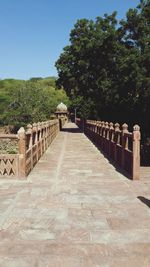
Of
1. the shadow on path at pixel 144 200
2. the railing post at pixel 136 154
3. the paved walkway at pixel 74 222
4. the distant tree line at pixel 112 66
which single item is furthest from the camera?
the distant tree line at pixel 112 66

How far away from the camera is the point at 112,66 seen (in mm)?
33094

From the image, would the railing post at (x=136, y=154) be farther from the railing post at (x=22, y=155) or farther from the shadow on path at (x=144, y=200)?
the railing post at (x=22, y=155)

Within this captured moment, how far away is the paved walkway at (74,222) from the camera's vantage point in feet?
15.4

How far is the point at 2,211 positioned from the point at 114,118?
22.3 m

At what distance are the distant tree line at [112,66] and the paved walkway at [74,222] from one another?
9649 millimetres

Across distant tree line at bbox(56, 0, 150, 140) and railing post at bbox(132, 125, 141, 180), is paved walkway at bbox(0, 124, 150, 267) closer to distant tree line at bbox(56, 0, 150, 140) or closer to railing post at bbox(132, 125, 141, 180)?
railing post at bbox(132, 125, 141, 180)

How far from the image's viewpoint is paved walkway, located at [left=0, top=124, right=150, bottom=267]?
4699 mm

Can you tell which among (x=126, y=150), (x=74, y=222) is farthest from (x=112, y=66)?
(x=74, y=222)

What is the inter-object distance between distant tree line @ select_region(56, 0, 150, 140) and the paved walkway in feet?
31.7

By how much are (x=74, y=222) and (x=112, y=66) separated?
28216mm

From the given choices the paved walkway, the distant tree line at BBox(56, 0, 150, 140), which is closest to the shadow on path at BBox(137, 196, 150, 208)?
the paved walkway

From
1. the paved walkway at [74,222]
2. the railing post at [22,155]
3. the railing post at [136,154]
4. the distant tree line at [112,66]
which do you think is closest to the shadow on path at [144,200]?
the paved walkway at [74,222]

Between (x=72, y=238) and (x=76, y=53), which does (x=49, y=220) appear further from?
(x=76, y=53)

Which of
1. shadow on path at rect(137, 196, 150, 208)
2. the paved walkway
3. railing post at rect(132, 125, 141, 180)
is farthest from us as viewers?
railing post at rect(132, 125, 141, 180)
